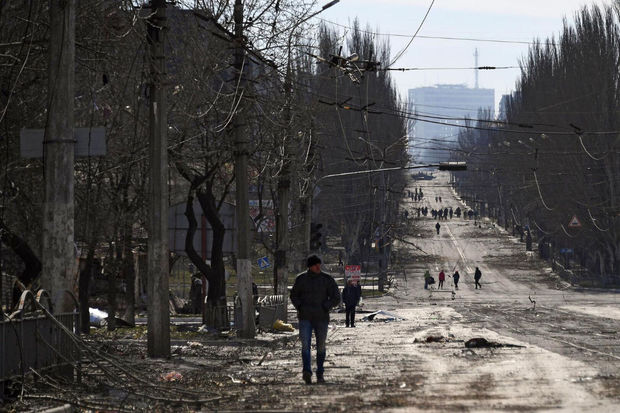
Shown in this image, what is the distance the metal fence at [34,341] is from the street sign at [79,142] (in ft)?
6.71

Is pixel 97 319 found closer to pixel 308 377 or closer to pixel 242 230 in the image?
pixel 242 230

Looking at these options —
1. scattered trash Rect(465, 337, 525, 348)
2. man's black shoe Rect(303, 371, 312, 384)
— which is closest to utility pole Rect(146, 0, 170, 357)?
scattered trash Rect(465, 337, 525, 348)

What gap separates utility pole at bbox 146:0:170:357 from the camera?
818 inches

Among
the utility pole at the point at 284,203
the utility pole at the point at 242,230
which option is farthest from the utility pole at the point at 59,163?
the utility pole at the point at 284,203

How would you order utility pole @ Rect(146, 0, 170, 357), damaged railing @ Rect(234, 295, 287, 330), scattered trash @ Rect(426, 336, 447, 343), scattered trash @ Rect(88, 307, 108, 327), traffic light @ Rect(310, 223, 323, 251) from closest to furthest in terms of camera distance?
utility pole @ Rect(146, 0, 170, 357) → scattered trash @ Rect(426, 336, 447, 343) → damaged railing @ Rect(234, 295, 287, 330) → traffic light @ Rect(310, 223, 323, 251) → scattered trash @ Rect(88, 307, 108, 327)

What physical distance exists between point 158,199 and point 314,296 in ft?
20.0

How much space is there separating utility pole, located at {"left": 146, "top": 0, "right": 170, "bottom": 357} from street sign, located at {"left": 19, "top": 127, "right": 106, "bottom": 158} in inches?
183

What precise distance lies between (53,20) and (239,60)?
12.0m

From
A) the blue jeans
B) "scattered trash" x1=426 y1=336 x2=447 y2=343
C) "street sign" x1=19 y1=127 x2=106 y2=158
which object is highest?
"street sign" x1=19 y1=127 x2=106 y2=158

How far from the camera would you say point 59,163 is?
15.8 m

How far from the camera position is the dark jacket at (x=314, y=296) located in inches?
619

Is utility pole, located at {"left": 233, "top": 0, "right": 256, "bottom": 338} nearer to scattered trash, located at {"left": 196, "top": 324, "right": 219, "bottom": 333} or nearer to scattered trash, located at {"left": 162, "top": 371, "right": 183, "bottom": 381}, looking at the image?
scattered trash, located at {"left": 196, "top": 324, "right": 219, "bottom": 333}

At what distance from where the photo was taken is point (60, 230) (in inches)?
615

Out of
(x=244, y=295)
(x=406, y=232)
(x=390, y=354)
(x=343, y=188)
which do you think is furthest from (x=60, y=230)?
(x=406, y=232)
